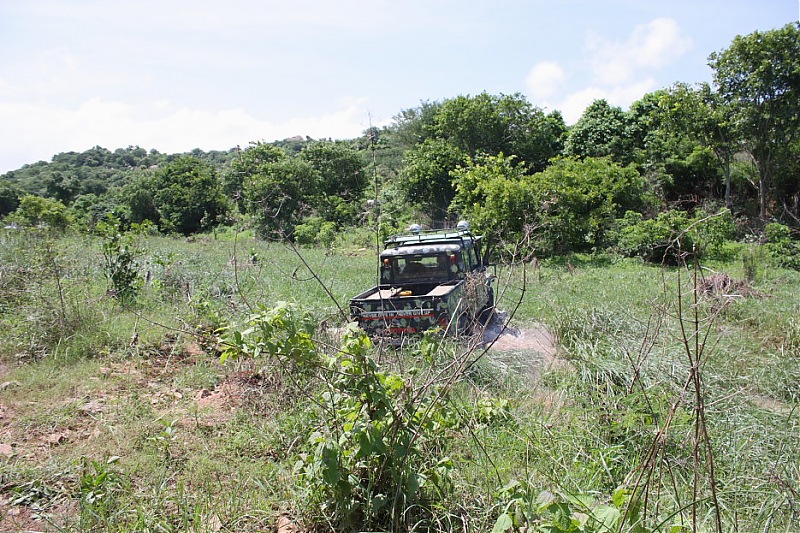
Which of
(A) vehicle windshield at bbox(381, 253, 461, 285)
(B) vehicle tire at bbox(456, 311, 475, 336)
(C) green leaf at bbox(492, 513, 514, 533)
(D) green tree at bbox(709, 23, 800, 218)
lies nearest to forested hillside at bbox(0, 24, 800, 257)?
(D) green tree at bbox(709, 23, 800, 218)

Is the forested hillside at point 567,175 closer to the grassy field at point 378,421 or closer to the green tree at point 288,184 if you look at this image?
the green tree at point 288,184

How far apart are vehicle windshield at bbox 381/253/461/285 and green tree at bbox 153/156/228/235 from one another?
19.5 meters

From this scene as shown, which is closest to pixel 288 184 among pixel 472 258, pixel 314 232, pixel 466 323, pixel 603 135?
pixel 314 232

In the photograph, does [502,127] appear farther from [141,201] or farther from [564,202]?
[141,201]

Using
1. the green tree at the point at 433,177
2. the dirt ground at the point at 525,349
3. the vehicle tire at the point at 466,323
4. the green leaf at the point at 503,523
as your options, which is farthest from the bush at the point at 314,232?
the green leaf at the point at 503,523

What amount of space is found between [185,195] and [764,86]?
1037 inches

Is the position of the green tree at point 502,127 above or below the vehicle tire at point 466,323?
above

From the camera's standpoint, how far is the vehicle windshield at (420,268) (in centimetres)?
792

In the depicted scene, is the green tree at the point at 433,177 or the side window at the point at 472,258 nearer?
the side window at the point at 472,258

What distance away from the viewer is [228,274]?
9.59m

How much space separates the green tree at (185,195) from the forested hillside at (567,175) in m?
0.11

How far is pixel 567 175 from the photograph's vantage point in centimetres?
1656

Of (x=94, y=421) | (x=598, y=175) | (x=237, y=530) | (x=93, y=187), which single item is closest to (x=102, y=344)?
(x=94, y=421)

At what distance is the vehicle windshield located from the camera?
7922 millimetres
